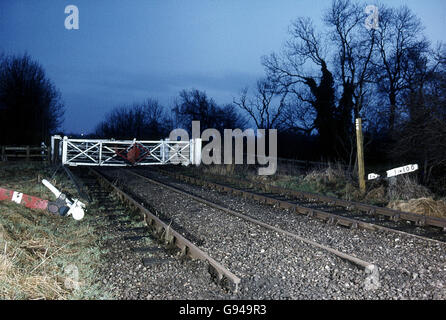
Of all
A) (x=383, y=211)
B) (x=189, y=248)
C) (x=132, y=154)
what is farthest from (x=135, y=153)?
(x=189, y=248)

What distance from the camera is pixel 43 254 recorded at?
503 cm

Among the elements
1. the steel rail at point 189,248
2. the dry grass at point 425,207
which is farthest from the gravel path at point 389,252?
the dry grass at point 425,207

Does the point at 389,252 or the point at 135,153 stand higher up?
the point at 135,153

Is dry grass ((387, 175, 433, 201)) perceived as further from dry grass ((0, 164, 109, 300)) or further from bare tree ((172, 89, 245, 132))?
bare tree ((172, 89, 245, 132))

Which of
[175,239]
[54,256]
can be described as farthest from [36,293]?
[175,239]

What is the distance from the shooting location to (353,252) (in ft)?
18.1

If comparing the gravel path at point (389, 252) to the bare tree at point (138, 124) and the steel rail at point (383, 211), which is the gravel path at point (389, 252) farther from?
the bare tree at point (138, 124)

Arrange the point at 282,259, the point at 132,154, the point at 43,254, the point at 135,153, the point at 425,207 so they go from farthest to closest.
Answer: the point at 135,153 < the point at 132,154 < the point at 425,207 < the point at 282,259 < the point at 43,254

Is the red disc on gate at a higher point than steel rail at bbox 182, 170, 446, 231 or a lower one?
higher

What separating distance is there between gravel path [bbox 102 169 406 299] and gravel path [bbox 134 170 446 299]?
0.34m

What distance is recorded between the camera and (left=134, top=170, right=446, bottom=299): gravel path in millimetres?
4211

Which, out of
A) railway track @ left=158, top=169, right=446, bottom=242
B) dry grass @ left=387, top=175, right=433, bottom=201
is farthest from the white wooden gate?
dry grass @ left=387, top=175, right=433, bottom=201

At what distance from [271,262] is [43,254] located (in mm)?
3241

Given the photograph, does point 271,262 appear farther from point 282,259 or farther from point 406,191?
point 406,191
